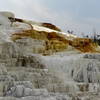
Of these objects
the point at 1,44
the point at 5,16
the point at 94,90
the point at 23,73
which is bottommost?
the point at 94,90

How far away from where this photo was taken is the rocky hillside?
9.91 m

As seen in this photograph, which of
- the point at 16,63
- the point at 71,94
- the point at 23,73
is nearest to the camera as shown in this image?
the point at 71,94

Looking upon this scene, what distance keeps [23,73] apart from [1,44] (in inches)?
153

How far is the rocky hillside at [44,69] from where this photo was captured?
32.5 feet

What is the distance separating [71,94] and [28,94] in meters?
1.61

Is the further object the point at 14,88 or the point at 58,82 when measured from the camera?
the point at 58,82

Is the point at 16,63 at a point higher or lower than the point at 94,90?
higher

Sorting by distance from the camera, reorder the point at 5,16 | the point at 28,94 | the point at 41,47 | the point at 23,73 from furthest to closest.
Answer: the point at 5,16 → the point at 41,47 → the point at 23,73 → the point at 28,94

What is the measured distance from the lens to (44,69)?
12586 mm

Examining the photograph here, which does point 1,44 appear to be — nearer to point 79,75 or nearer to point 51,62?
point 51,62

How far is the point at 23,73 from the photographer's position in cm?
1125

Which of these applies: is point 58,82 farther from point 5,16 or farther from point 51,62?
point 5,16

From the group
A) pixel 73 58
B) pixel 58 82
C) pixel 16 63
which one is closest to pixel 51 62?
pixel 73 58

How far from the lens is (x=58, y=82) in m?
11.6
